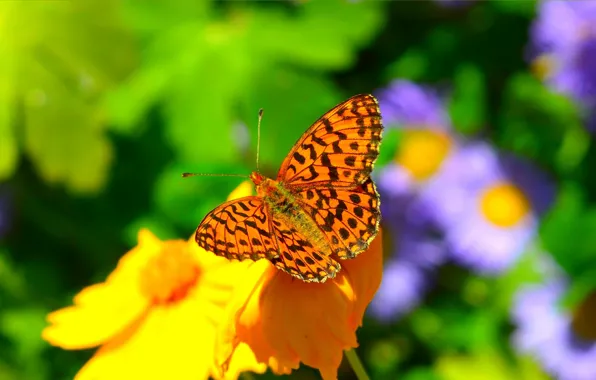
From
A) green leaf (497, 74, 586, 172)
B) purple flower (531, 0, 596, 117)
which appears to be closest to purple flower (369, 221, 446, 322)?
green leaf (497, 74, 586, 172)

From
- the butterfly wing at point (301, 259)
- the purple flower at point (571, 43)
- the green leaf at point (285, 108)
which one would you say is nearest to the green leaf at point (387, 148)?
the green leaf at point (285, 108)

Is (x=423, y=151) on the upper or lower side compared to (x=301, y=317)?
Result: upper

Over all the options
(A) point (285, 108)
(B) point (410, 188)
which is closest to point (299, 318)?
(A) point (285, 108)

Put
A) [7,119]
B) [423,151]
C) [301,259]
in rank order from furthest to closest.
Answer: [423,151]
[7,119]
[301,259]

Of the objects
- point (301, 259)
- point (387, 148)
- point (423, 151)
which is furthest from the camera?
point (423, 151)

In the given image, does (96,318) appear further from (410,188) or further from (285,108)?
(410,188)

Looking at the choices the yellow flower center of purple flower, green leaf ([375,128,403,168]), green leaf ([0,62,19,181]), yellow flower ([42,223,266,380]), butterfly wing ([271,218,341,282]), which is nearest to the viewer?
butterfly wing ([271,218,341,282])

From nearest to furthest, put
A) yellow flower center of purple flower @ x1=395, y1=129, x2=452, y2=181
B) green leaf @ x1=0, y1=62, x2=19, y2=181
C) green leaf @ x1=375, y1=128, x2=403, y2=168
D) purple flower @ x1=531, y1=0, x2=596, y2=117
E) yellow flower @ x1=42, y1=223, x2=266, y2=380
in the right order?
yellow flower @ x1=42, y1=223, x2=266, y2=380 < green leaf @ x1=375, y1=128, x2=403, y2=168 < green leaf @ x1=0, y1=62, x2=19, y2=181 < purple flower @ x1=531, y1=0, x2=596, y2=117 < yellow flower center of purple flower @ x1=395, y1=129, x2=452, y2=181

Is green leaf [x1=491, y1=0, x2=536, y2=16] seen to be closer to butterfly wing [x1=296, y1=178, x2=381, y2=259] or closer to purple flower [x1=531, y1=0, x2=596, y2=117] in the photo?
purple flower [x1=531, y1=0, x2=596, y2=117]
